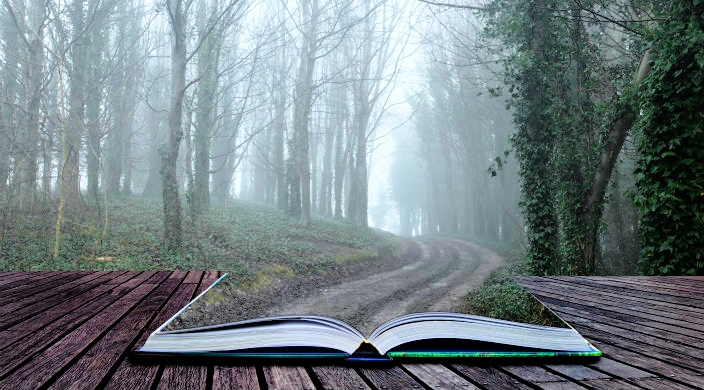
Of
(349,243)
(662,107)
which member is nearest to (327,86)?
(349,243)

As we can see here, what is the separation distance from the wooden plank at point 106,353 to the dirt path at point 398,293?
11.7 feet

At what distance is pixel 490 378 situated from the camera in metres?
1.06

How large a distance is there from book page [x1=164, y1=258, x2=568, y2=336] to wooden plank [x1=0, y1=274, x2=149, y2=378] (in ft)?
7.84

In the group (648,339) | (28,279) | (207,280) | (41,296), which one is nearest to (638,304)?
(648,339)

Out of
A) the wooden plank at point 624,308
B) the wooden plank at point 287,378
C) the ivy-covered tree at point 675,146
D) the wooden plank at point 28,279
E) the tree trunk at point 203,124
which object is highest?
the tree trunk at point 203,124

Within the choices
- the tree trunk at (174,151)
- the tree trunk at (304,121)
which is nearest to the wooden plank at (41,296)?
the tree trunk at (174,151)

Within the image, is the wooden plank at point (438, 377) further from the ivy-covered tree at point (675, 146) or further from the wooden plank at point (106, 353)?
the ivy-covered tree at point (675, 146)

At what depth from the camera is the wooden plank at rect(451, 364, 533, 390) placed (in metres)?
1.01

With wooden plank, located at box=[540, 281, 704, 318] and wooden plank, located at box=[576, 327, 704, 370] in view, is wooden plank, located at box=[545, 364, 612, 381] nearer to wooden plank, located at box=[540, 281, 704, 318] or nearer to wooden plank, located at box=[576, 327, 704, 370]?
wooden plank, located at box=[576, 327, 704, 370]

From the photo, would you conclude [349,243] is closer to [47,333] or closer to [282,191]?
[282,191]

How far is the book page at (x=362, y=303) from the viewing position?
209 inches

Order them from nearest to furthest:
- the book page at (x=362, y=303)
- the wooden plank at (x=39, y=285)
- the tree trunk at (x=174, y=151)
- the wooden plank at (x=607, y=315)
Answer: the wooden plank at (x=607, y=315)
the wooden plank at (x=39, y=285)
the book page at (x=362, y=303)
the tree trunk at (x=174, y=151)

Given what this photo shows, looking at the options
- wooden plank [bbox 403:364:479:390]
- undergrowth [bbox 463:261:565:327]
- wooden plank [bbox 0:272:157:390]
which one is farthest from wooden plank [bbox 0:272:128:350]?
undergrowth [bbox 463:261:565:327]

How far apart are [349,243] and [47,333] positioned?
10380 millimetres
